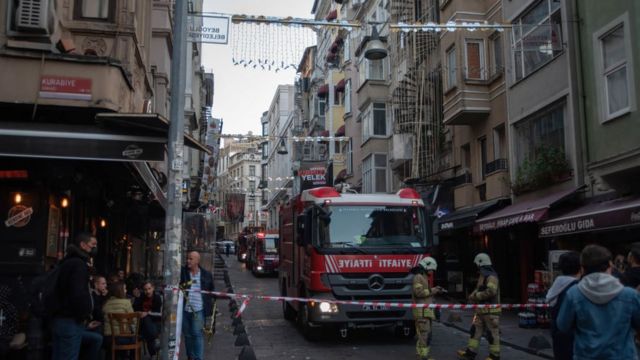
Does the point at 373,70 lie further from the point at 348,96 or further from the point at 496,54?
the point at 496,54

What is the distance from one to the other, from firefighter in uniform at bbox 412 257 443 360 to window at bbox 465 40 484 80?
453 inches

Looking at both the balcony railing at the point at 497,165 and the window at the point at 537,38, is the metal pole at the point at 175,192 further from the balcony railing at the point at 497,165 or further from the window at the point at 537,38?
the balcony railing at the point at 497,165

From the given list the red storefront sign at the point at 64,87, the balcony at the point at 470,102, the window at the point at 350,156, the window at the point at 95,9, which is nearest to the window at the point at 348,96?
the window at the point at 350,156

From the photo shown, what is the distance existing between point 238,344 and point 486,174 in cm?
1163

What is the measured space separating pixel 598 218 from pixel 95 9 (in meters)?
10.4

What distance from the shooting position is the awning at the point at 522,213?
15.1 m

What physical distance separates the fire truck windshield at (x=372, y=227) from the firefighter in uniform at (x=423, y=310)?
1.64 meters

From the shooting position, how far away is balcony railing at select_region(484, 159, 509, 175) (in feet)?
63.8

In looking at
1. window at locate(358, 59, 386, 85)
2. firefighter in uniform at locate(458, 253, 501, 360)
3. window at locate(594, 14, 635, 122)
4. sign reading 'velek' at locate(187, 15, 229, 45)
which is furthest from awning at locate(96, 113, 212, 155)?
window at locate(358, 59, 386, 85)

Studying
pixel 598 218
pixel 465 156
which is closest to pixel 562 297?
pixel 598 218

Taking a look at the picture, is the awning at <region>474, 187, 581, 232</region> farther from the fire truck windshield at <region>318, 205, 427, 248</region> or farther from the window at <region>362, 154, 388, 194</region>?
the window at <region>362, 154, 388, 194</region>

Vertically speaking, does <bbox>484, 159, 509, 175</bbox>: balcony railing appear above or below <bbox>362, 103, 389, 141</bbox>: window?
below

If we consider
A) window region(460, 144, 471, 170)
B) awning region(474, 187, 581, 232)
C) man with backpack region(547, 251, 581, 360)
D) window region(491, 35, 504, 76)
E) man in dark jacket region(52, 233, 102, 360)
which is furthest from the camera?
window region(460, 144, 471, 170)

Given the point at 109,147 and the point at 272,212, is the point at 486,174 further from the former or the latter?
the point at 272,212
